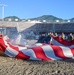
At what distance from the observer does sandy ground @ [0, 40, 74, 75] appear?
704cm

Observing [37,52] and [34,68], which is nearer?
[34,68]

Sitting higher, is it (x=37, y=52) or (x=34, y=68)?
(x=37, y=52)

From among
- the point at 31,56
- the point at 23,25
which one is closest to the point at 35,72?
the point at 31,56

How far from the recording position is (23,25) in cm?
7512

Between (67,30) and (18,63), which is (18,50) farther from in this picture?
(67,30)

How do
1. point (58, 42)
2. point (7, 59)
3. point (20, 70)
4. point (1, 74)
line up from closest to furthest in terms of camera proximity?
point (1, 74) → point (20, 70) → point (7, 59) → point (58, 42)

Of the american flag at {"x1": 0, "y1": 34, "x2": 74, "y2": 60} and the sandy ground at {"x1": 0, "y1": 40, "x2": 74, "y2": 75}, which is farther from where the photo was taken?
the american flag at {"x1": 0, "y1": 34, "x2": 74, "y2": 60}

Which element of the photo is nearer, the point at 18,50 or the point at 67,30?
the point at 18,50

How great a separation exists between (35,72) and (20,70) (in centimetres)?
49

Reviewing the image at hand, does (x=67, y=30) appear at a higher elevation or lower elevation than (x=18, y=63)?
lower

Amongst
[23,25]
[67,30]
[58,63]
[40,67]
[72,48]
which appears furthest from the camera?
[23,25]

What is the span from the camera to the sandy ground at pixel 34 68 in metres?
7.04

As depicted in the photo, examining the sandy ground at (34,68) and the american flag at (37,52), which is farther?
the american flag at (37,52)

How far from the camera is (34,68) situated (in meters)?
7.71
